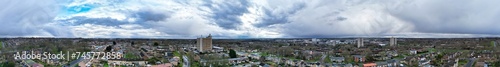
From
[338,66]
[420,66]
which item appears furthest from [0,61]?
[420,66]

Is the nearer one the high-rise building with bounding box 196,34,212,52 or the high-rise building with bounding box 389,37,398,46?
the high-rise building with bounding box 196,34,212,52

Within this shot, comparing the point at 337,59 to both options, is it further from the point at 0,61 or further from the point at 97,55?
the point at 0,61

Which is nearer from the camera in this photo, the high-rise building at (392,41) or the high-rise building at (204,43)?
the high-rise building at (204,43)

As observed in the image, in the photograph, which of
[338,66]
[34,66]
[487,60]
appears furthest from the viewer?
[487,60]

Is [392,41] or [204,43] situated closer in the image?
[204,43]

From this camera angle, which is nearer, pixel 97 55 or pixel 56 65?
pixel 56 65

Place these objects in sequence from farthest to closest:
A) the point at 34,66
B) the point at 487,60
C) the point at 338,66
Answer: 1. the point at 487,60
2. the point at 338,66
3. the point at 34,66

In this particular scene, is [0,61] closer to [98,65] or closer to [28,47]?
[98,65]

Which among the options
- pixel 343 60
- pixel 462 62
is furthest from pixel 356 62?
pixel 462 62

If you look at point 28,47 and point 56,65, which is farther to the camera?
point 28,47
